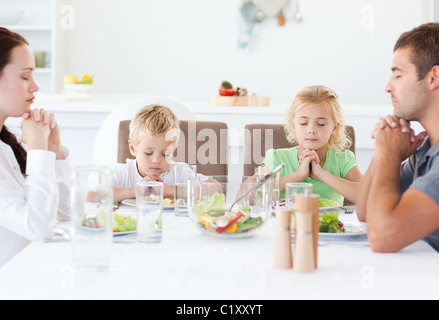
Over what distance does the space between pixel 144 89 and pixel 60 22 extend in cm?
107

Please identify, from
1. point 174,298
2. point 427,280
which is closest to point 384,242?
point 427,280

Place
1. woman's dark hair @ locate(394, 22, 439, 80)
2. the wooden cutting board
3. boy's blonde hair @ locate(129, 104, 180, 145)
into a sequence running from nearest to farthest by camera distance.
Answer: woman's dark hair @ locate(394, 22, 439, 80)
boy's blonde hair @ locate(129, 104, 180, 145)
the wooden cutting board

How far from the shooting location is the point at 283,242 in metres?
1.16

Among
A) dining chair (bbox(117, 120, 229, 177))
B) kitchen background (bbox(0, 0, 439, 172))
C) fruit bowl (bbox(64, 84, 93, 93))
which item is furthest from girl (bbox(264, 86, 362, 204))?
kitchen background (bbox(0, 0, 439, 172))

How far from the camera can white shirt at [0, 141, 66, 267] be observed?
4.50 ft

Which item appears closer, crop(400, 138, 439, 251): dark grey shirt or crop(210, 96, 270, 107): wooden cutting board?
crop(400, 138, 439, 251): dark grey shirt

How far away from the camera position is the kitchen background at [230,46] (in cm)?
628

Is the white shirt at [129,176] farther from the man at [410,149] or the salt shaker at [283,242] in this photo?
the salt shaker at [283,242]

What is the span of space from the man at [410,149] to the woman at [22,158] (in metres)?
0.75

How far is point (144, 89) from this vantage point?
21.0 feet

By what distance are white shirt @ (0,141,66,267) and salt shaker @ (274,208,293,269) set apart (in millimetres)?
493

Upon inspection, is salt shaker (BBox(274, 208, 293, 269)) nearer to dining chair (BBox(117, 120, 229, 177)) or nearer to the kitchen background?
dining chair (BBox(117, 120, 229, 177))

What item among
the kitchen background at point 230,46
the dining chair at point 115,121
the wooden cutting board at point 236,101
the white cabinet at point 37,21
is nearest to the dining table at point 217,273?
the dining chair at point 115,121

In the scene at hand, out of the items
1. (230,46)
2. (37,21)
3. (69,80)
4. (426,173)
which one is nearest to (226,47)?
(230,46)
